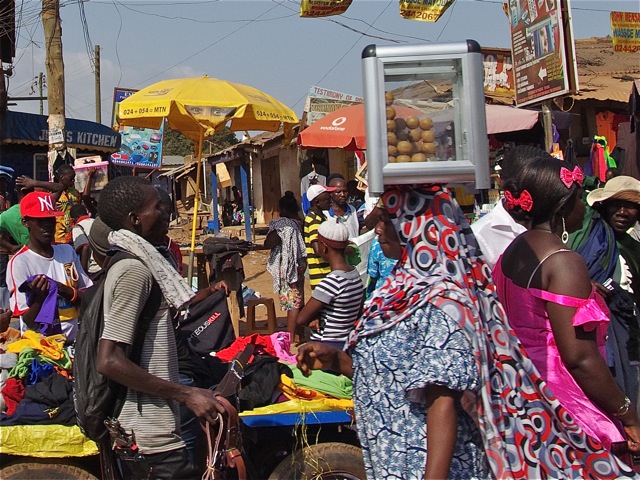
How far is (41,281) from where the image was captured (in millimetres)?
4055

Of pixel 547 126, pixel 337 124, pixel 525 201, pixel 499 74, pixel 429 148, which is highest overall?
pixel 499 74

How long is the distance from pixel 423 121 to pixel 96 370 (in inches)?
57.5

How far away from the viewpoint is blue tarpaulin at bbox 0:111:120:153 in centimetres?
1719

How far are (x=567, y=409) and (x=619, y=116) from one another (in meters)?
10.7

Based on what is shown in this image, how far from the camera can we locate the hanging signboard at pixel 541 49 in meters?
7.77

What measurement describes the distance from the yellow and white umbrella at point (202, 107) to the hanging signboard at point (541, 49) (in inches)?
119

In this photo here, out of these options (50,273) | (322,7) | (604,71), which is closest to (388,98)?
(50,273)

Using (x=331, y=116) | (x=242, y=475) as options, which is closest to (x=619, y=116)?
(x=331, y=116)

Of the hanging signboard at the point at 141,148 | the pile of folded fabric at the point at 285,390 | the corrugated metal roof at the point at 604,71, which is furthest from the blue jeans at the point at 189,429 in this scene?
the hanging signboard at the point at 141,148

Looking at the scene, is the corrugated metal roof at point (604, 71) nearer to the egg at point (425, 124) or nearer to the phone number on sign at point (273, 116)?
the phone number on sign at point (273, 116)

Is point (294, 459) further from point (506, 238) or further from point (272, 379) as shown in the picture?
point (506, 238)

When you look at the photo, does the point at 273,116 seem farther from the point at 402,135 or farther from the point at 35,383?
the point at 402,135

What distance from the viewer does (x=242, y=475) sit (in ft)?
8.78

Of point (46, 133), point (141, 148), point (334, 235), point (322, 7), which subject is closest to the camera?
point (334, 235)
